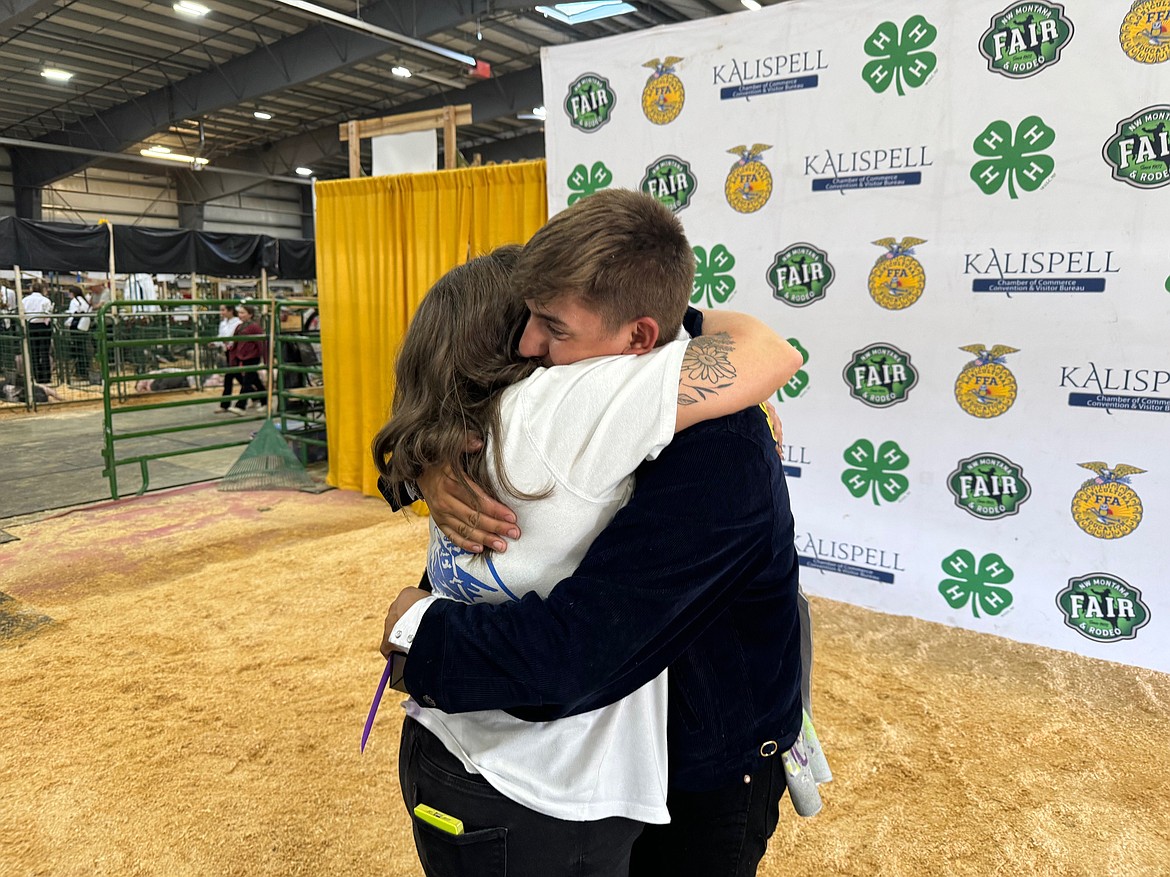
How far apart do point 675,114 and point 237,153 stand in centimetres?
1761

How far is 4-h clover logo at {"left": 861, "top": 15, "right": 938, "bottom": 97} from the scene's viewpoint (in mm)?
3094

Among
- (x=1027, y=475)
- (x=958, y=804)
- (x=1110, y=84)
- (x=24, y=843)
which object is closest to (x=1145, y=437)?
(x=1027, y=475)

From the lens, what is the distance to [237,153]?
18.1m

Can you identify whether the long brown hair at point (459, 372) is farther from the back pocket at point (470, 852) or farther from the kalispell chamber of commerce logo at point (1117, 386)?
the kalispell chamber of commerce logo at point (1117, 386)

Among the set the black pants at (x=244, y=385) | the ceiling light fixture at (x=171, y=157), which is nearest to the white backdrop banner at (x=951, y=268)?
the black pants at (x=244, y=385)

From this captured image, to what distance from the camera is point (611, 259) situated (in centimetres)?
87

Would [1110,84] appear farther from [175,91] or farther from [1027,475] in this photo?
[175,91]

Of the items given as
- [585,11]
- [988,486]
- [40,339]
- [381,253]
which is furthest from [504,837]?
[40,339]

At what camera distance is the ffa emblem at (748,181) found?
3.52 m

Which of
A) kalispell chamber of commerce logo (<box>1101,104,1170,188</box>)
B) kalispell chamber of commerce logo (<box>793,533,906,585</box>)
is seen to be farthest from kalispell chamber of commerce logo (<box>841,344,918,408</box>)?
kalispell chamber of commerce logo (<box>1101,104,1170,188</box>)

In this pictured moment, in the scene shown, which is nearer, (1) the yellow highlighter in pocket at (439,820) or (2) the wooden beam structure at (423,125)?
(1) the yellow highlighter in pocket at (439,820)

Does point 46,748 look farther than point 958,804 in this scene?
Yes

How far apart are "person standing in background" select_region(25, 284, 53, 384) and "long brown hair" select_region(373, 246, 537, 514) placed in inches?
475

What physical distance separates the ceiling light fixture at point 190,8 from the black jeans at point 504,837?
35.4 feet
